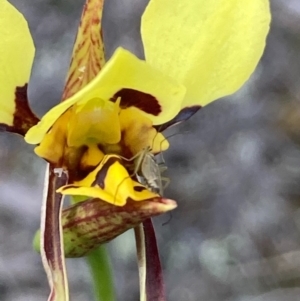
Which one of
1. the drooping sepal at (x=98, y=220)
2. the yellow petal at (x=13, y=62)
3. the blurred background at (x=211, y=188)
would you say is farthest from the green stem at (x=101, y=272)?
the blurred background at (x=211, y=188)

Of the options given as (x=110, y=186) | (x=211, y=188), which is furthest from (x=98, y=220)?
(x=211, y=188)

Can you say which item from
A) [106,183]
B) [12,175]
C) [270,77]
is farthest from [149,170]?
[270,77]

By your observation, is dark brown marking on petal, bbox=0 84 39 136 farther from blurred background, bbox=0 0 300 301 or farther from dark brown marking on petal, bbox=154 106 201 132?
blurred background, bbox=0 0 300 301

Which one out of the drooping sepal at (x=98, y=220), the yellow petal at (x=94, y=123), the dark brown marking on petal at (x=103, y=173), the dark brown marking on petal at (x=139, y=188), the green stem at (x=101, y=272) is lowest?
the green stem at (x=101, y=272)

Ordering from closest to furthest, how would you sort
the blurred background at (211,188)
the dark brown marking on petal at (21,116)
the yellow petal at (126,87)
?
1. the yellow petal at (126,87)
2. the dark brown marking on petal at (21,116)
3. the blurred background at (211,188)

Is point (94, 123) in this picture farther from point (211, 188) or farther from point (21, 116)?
point (211, 188)

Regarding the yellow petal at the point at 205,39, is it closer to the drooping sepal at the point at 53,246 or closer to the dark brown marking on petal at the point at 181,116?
the dark brown marking on petal at the point at 181,116

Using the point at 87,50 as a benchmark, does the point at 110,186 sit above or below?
below
